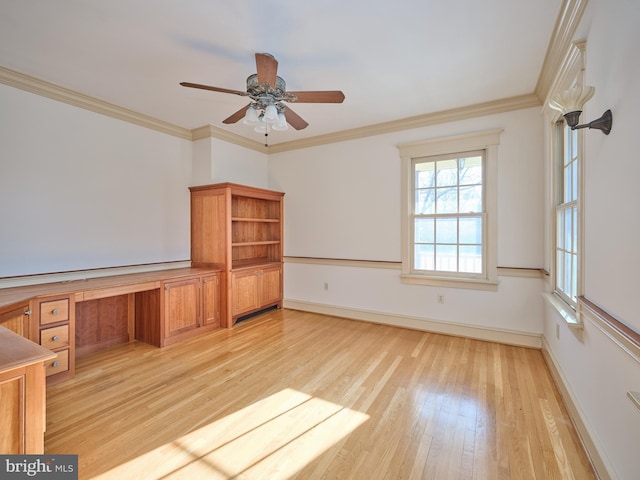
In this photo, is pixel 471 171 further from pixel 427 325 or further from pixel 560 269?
pixel 427 325

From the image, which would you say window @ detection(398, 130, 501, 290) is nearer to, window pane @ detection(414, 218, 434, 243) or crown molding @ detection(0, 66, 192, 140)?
window pane @ detection(414, 218, 434, 243)

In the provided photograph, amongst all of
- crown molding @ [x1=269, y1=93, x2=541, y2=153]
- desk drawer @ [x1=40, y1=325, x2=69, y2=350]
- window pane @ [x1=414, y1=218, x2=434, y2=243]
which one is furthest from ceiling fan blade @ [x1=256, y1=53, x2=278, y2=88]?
desk drawer @ [x1=40, y1=325, x2=69, y2=350]

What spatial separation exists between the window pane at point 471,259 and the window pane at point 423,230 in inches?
16.4

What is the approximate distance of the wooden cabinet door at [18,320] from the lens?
2273mm

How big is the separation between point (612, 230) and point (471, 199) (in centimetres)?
223

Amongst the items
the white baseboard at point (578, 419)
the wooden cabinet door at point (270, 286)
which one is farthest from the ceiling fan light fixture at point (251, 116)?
the white baseboard at point (578, 419)

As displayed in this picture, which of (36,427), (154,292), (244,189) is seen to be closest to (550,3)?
(244,189)

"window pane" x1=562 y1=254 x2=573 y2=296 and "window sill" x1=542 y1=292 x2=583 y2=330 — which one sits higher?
"window pane" x1=562 y1=254 x2=573 y2=296

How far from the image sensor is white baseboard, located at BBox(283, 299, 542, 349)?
3301 mm

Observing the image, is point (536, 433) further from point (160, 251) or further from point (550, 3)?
point (160, 251)

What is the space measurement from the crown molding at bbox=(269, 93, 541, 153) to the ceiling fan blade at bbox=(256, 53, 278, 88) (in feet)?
7.41

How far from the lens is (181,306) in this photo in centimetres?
351

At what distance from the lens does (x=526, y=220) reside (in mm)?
3283

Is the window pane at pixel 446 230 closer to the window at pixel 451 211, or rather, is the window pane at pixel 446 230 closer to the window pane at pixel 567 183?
the window at pixel 451 211
